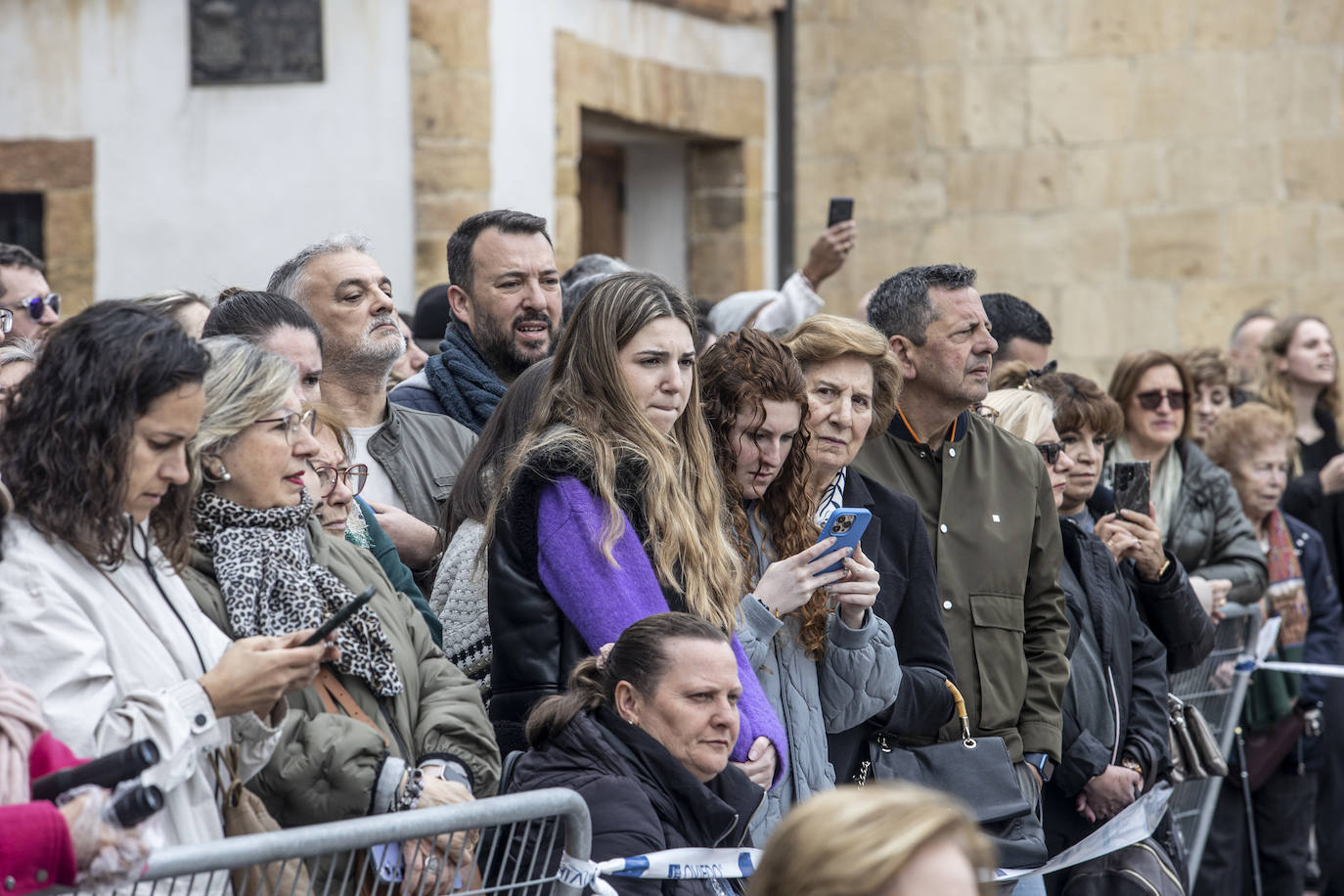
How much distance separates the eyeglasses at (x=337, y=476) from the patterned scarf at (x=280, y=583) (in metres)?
0.41

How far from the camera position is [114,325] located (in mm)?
2865

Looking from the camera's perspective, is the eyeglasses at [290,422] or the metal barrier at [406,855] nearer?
the metal barrier at [406,855]

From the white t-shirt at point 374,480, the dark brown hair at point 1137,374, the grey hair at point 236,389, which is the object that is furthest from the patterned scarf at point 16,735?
the dark brown hair at point 1137,374

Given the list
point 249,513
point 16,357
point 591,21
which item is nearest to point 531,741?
point 249,513

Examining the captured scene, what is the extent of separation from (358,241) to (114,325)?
88.9 inches

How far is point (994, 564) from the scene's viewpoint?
473cm

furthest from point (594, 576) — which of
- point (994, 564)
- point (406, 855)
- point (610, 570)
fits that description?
point (994, 564)

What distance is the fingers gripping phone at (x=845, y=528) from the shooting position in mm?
3778

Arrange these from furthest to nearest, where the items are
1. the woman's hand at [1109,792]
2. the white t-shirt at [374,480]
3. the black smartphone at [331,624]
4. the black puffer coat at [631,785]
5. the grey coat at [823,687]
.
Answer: the woman's hand at [1109,792] < the white t-shirt at [374,480] < the grey coat at [823,687] < the black puffer coat at [631,785] < the black smartphone at [331,624]

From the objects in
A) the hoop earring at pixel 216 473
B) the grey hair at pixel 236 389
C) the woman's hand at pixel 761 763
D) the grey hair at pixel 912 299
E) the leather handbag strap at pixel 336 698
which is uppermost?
the grey hair at pixel 912 299

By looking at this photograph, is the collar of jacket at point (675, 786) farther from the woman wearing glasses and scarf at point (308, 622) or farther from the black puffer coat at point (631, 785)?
the woman wearing glasses and scarf at point (308, 622)

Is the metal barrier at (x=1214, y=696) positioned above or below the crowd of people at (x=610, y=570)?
below

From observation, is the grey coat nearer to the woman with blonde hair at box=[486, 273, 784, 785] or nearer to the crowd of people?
the crowd of people

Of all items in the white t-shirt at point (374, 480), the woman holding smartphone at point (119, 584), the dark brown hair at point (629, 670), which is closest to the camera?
the woman holding smartphone at point (119, 584)
